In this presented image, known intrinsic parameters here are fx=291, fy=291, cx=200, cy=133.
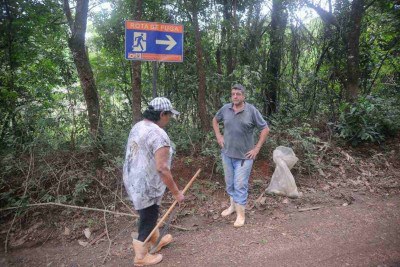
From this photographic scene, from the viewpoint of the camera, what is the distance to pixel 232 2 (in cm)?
827

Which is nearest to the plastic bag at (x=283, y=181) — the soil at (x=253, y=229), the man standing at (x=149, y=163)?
the soil at (x=253, y=229)

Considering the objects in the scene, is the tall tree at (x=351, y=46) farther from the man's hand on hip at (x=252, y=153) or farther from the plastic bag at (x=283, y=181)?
the man's hand on hip at (x=252, y=153)

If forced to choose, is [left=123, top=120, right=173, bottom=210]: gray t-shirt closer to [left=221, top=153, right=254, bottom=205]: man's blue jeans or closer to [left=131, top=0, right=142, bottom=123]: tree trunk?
[left=221, top=153, right=254, bottom=205]: man's blue jeans

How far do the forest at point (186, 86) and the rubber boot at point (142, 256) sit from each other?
4.26ft

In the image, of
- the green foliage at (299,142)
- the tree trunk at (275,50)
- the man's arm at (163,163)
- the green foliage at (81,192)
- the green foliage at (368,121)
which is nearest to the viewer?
the man's arm at (163,163)

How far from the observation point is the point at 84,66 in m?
5.21

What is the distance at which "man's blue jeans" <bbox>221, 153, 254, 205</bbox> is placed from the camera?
4105 millimetres

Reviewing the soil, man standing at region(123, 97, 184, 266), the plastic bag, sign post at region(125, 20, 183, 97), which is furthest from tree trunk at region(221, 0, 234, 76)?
man standing at region(123, 97, 184, 266)

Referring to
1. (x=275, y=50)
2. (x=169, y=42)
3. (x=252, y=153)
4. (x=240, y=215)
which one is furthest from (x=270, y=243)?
(x=275, y=50)

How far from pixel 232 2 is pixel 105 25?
375 centimetres

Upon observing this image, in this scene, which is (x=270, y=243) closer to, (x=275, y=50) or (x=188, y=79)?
(x=188, y=79)

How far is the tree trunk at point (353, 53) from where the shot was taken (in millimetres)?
7383

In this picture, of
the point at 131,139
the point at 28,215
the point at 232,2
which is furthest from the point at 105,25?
the point at 131,139

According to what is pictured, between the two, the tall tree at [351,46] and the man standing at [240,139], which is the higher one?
the tall tree at [351,46]
